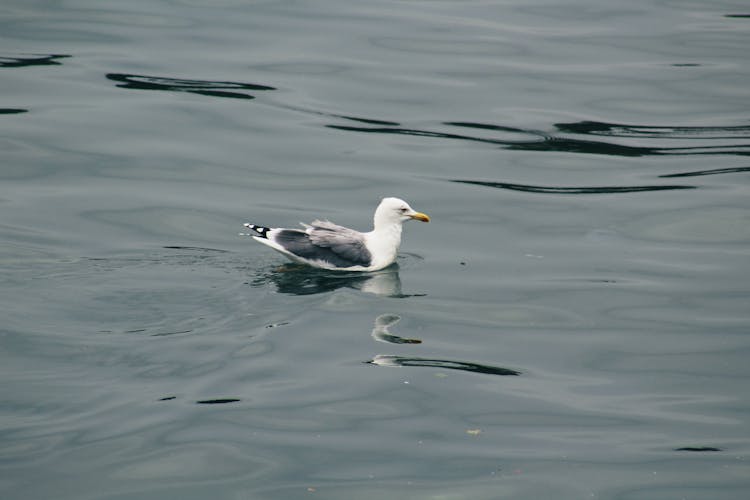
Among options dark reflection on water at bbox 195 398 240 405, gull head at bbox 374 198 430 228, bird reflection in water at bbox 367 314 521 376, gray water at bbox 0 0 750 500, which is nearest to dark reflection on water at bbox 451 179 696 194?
gray water at bbox 0 0 750 500

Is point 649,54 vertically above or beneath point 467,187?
above

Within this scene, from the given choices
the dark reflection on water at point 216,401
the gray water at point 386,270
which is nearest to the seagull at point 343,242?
the gray water at point 386,270

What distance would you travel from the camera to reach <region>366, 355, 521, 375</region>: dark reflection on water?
11320 mm

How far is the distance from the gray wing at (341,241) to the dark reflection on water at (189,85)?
23.7 feet

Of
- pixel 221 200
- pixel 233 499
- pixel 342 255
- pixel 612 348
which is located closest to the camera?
pixel 233 499

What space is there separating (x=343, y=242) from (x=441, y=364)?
3177 millimetres

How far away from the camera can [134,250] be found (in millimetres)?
14758

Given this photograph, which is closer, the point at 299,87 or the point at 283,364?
the point at 283,364

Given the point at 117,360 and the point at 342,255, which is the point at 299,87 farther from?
the point at 117,360

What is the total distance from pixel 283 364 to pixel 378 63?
43.1ft

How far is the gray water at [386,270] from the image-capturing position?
31.8ft

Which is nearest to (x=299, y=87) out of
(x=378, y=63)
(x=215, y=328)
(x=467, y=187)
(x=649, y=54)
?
(x=378, y=63)

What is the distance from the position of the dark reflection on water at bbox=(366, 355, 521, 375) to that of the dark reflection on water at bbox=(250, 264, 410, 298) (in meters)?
2.06

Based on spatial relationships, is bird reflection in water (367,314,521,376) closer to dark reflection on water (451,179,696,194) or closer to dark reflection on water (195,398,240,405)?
dark reflection on water (195,398,240,405)
